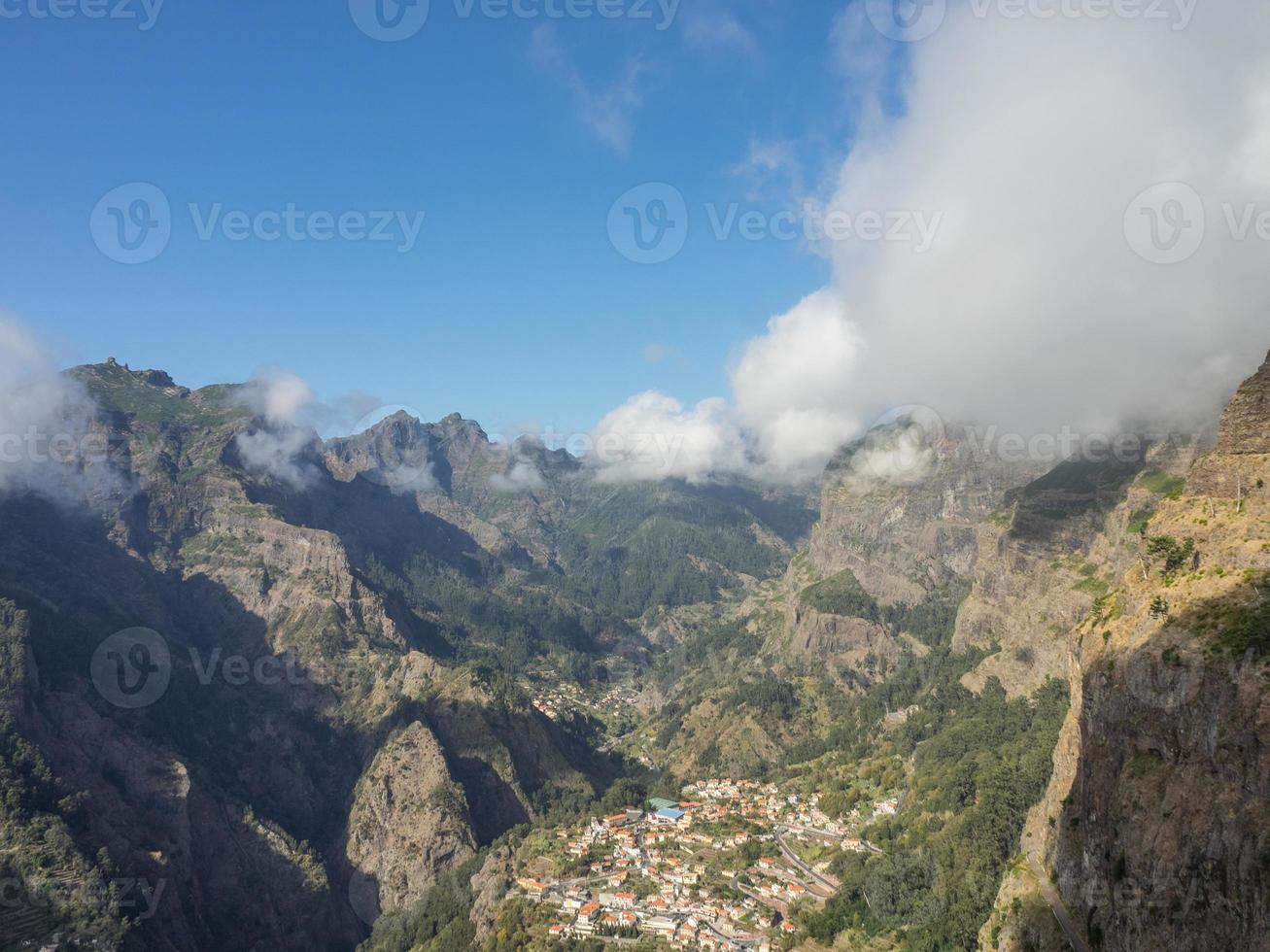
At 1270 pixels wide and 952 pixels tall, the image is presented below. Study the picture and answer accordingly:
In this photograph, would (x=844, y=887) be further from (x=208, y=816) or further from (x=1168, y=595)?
(x=208, y=816)

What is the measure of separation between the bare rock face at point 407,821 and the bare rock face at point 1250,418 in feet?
467

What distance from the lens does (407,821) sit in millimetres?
148875

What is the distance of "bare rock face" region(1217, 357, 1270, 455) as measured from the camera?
54.6 meters

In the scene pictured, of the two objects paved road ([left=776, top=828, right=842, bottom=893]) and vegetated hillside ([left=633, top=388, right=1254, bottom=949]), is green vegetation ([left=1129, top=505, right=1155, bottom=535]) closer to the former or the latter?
vegetated hillside ([left=633, top=388, right=1254, bottom=949])

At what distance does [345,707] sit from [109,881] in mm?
89021

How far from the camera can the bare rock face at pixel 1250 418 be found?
5459 centimetres

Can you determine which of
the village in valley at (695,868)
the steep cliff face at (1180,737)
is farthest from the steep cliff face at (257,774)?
the steep cliff face at (1180,737)

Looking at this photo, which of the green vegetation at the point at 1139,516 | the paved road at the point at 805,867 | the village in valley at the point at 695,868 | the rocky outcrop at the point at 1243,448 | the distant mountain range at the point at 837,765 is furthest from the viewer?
the green vegetation at the point at 1139,516

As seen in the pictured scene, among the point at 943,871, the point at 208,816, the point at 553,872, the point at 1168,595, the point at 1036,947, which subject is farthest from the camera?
the point at 208,816

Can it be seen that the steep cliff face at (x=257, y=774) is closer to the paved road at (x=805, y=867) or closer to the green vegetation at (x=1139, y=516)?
the paved road at (x=805, y=867)

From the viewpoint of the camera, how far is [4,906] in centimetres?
9275

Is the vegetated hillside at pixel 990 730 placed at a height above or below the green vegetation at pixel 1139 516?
below

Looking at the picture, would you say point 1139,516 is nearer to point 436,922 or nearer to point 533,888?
point 533,888

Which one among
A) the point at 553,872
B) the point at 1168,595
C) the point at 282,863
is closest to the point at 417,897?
the point at 282,863
